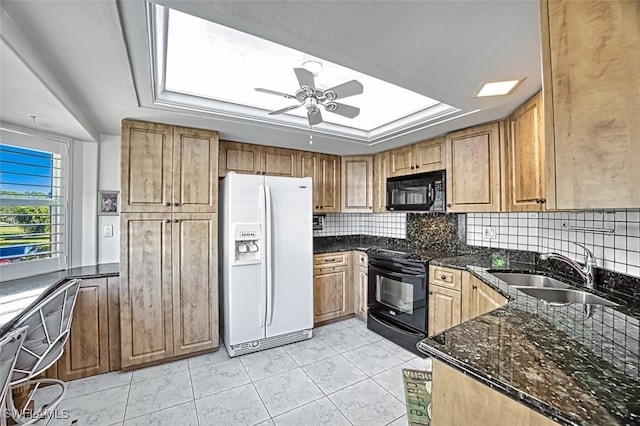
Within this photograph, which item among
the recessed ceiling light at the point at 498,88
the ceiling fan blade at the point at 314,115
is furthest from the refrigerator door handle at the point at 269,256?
the recessed ceiling light at the point at 498,88

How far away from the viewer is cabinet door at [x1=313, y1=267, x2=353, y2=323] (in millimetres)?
3332

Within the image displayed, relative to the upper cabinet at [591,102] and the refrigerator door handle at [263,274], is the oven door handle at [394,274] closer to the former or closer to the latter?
the refrigerator door handle at [263,274]

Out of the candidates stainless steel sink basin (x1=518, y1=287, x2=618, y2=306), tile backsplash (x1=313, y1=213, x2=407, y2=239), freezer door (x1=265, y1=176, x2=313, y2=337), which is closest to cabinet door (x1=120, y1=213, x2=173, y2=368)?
freezer door (x1=265, y1=176, x2=313, y2=337)

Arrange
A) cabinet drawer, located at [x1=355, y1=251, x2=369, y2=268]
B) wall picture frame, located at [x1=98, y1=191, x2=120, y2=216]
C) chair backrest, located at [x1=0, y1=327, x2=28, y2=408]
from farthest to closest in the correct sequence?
1. cabinet drawer, located at [x1=355, y1=251, x2=369, y2=268]
2. wall picture frame, located at [x1=98, y1=191, x2=120, y2=216]
3. chair backrest, located at [x1=0, y1=327, x2=28, y2=408]

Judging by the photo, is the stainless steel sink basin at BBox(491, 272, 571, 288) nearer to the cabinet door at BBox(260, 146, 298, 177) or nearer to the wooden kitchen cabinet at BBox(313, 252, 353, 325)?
the wooden kitchen cabinet at BBox(313, 252, 353, 325)

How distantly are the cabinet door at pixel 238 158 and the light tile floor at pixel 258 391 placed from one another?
73.3 inches

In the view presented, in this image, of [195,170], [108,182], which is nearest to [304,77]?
[195,170]

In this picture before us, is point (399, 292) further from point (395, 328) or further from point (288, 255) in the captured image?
point (288, 255)

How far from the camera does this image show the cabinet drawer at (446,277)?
2428 millimetres

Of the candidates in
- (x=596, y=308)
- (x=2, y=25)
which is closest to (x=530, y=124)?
(x=596, y=308)

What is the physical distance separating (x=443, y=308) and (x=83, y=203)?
3.53m

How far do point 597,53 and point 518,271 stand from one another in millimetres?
1886

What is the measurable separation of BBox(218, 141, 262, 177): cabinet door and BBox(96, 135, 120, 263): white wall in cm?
100

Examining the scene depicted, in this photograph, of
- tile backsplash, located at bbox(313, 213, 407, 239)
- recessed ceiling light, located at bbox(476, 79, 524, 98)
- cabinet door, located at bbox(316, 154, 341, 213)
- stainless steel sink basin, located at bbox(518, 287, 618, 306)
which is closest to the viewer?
stainless steel sink basin, located at bbox(518, 287, 618, 306)
